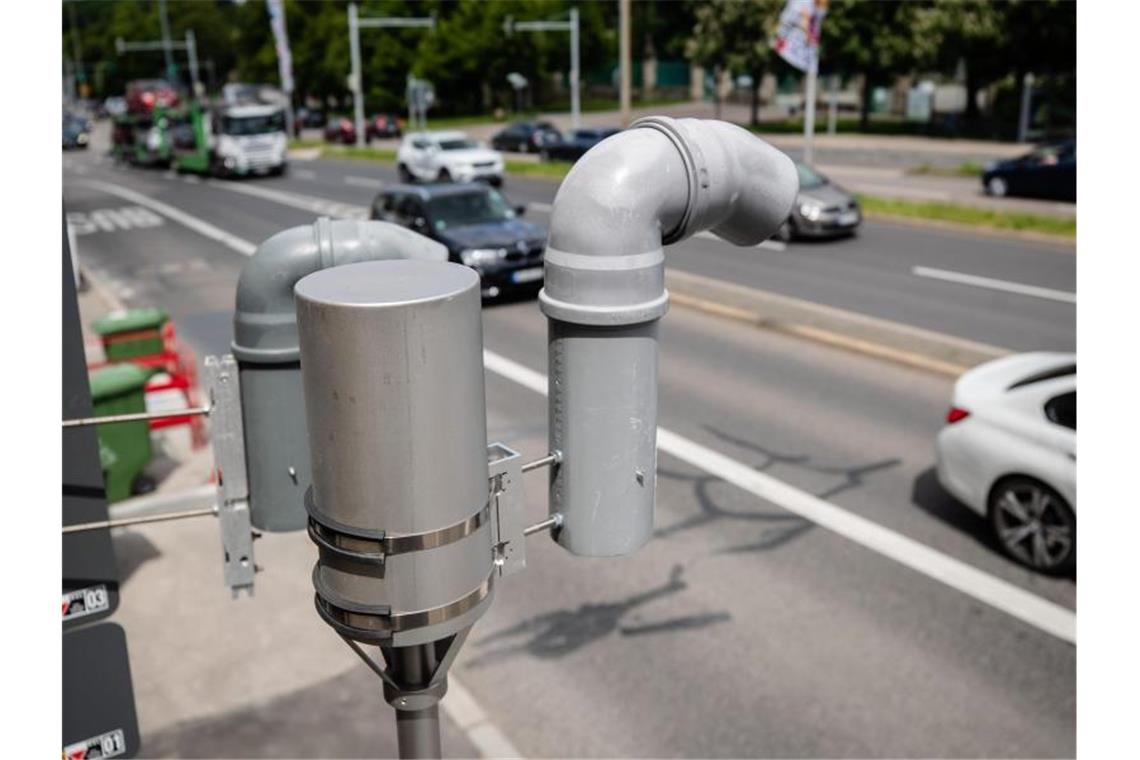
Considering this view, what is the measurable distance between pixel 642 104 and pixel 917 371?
236 feet

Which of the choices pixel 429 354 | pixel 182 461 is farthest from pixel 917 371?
pixel 429 354

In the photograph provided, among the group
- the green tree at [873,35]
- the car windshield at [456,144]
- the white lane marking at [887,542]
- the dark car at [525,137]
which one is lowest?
the white lane marking at [887,542]

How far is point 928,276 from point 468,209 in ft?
26.0

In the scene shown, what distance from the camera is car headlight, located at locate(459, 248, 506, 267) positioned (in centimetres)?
1667

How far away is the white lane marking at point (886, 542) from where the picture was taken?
7133mm

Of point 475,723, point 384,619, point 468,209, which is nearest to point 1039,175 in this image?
point 468,209

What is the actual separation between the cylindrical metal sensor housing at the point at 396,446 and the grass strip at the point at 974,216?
71.1 ft

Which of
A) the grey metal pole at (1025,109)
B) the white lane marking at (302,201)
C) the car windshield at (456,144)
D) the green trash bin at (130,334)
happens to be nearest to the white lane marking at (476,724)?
the green trash bin at (130,334)

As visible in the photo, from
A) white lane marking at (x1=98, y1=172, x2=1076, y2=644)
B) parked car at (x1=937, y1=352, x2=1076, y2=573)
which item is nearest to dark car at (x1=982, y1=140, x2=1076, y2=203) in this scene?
white lane marking at (x1=98, y1=172, x2=1076, y2=644)

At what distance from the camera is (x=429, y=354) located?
2518 millimetres

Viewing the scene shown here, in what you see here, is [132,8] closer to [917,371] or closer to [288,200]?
[288,200]

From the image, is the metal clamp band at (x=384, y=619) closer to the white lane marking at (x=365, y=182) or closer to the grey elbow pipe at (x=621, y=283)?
the grey elbow pipe at (x=621, y=283)

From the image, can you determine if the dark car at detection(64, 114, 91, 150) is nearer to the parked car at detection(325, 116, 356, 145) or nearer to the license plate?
the parked car at detection(325, 116, 356, 145)

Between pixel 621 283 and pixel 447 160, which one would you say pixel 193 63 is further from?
pixel 621 283
